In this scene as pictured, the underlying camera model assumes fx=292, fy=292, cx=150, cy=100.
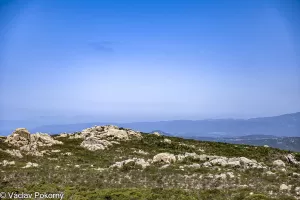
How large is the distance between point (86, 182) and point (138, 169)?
32.9 ft

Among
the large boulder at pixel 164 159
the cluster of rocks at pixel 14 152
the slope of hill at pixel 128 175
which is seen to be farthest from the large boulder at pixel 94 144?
the large boulder at pixel 164 159

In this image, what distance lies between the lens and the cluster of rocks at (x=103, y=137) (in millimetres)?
62662

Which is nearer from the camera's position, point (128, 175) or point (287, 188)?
point (287, 188)

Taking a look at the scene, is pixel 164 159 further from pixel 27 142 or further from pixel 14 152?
pixel 27 142

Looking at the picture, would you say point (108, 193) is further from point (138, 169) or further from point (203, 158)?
point (203, 158)

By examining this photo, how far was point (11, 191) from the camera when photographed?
26.1 metres

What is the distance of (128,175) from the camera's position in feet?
111

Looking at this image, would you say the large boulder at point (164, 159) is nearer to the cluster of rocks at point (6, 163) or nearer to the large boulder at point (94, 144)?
the large boulder at point (94, 144)

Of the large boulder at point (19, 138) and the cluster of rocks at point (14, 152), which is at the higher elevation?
the large boulder at point (19, 138)

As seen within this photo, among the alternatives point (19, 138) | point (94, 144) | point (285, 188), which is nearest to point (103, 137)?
point (94, 144)

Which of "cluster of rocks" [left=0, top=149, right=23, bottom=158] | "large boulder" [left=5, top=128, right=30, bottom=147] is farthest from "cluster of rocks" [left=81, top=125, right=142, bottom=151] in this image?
"cluster of rocks" [left=0, top=149, right=23, bottom=158]

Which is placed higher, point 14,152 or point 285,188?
point 285,188

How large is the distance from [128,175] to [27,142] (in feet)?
107

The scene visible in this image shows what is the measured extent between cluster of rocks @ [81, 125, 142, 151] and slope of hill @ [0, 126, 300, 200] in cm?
49
